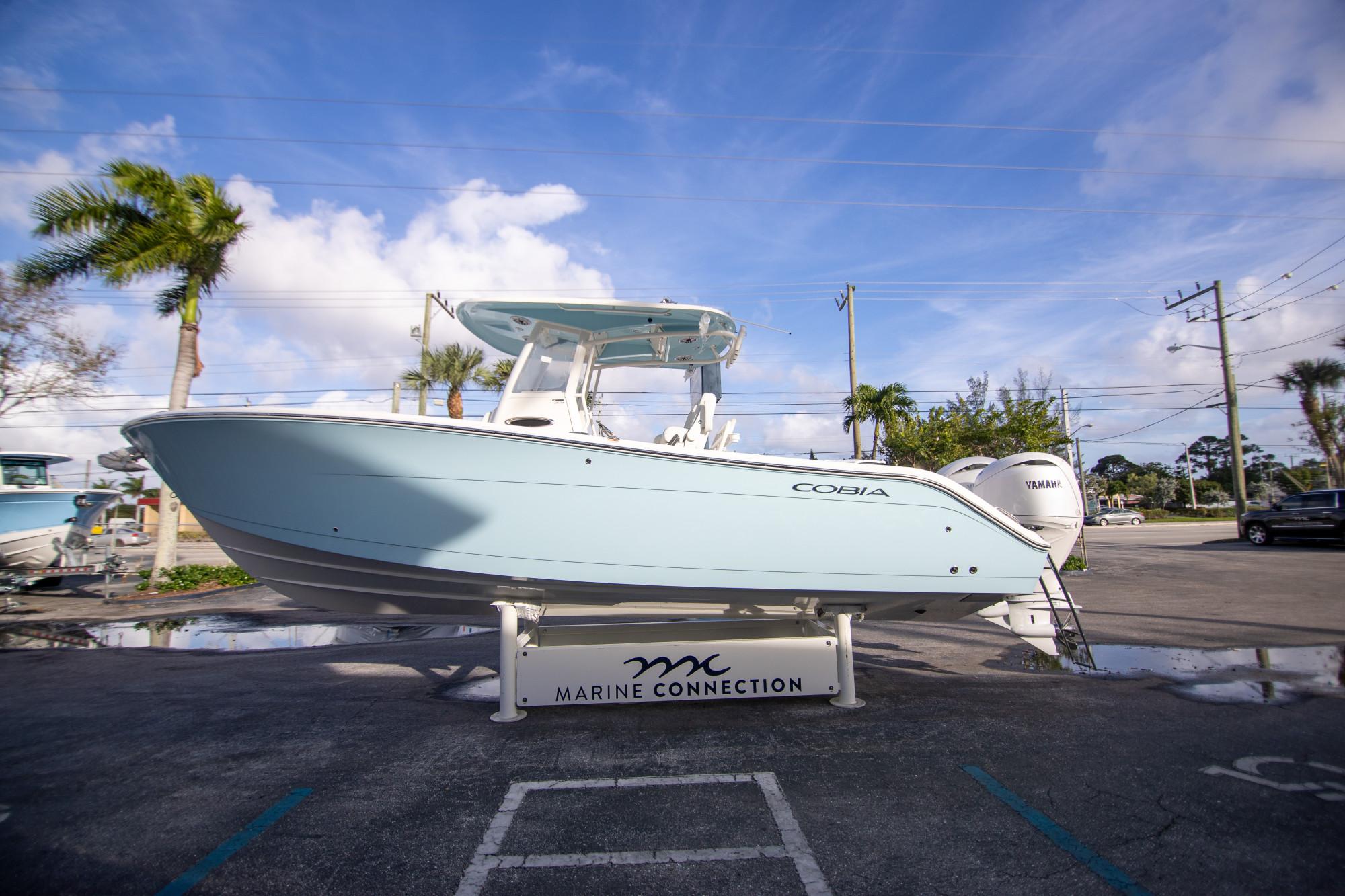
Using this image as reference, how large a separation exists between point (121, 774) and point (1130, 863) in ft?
14.2

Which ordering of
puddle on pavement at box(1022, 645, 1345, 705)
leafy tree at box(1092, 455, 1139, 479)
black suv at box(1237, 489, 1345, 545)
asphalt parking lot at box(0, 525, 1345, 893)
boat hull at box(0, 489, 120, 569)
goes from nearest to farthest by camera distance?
asphalt parking lot at box(0, 525, 1345, 893)
puddle on pavement at box(1022, 645, 1345, 705)
boat hull at box(0, 489, 120, 569)
black suv at box(1237, 489, 1345, 545)
leafy tree at box(1092, 455, 1139, 479)

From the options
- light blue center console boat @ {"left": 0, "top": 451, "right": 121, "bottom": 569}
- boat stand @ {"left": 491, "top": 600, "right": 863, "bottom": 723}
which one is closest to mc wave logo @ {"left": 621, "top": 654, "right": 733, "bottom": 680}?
boat stand @ {"left": 491, "top": 600, "right": 863, "bottom": 723}

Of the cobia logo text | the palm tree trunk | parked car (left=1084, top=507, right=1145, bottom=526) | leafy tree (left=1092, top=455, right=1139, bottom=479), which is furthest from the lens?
leafy tree (left=1092, top=455, right=1139, bottom=479)

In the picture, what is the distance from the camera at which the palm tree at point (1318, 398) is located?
2658cm

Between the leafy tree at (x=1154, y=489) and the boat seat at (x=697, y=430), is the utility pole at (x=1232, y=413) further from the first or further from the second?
the leafy tree at (x=1154, y=489)

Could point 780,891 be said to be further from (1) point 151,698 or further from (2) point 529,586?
(1) point 151,698

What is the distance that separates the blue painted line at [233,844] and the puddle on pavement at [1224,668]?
5159 millimetres

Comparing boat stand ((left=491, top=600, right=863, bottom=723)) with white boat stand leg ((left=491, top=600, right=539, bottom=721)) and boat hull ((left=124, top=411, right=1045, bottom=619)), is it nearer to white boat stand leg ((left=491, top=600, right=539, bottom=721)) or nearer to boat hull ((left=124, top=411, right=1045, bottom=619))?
white boat stand leg ((left=491, top=600, right=539, bottom=721))

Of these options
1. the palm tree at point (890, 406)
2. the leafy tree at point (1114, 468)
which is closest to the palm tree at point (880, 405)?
the palm tree at point (890, 406)

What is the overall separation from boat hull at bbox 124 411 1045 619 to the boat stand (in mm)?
265

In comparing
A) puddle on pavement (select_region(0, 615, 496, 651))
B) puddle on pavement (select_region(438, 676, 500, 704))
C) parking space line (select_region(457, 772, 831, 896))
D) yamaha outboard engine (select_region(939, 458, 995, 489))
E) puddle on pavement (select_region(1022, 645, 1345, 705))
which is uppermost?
yamaha outboard engine (select_region(939, 458, 995, 489))

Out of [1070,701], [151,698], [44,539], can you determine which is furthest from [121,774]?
[44,539]

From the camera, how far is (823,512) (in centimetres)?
362

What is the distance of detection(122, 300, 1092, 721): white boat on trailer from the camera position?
338 cm
